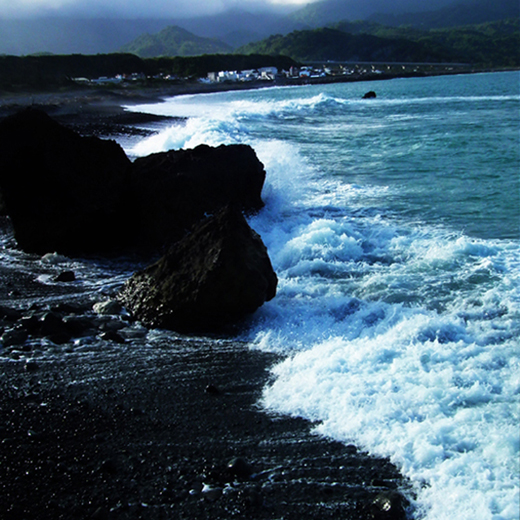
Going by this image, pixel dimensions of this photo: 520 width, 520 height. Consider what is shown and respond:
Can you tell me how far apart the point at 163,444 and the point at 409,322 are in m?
2.81

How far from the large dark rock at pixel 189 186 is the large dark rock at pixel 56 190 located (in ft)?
1.60

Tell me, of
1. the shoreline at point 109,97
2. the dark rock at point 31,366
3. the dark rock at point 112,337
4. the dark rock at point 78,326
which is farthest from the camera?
the shoreline at point 109,97

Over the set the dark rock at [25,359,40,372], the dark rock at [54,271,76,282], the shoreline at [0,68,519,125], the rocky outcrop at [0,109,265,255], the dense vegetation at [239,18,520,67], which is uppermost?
the dense vegetation at [239,18,520,67]

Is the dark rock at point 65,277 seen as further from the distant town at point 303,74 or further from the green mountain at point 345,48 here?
the green mountain at point 345,48

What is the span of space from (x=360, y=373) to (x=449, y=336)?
1.20m

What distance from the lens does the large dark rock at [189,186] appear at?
27.3 ft

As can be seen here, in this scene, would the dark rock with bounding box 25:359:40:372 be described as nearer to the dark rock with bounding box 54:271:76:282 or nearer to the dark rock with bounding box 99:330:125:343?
the dark rock with bounding box 99:330:125:343

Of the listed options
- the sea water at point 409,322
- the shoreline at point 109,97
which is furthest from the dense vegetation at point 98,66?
the sea water at point 409,322

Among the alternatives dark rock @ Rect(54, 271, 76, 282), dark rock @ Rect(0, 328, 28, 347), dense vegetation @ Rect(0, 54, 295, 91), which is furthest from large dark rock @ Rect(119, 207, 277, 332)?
dense vegetation @ Rect(0, 54, 295, 91)

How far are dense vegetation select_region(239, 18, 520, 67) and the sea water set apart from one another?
5152 inches

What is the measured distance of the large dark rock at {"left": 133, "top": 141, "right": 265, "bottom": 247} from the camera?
832cm

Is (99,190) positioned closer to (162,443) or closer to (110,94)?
(162,443)

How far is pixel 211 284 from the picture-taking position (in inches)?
214

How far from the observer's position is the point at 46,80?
60031 millimetres
